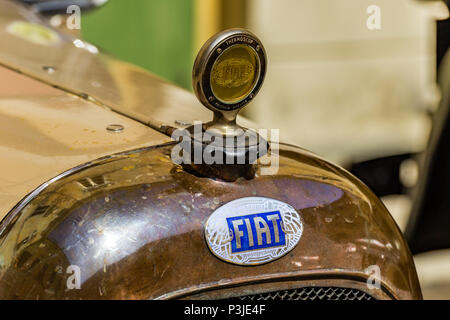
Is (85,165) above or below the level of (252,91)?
below

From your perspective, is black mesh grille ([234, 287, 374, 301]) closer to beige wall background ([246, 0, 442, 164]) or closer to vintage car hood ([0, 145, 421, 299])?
vintage car hood ([0, 145, 421, 299])

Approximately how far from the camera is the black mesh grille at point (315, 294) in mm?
1306

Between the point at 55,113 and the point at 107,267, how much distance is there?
426 millimetres

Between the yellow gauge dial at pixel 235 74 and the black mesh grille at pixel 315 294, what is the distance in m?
0.33

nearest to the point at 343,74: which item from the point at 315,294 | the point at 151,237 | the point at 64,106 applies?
the point at 64,106

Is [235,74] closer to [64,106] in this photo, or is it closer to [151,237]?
[151,237]

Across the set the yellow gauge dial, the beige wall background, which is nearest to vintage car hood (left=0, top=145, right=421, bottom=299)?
the yellow gauge dial

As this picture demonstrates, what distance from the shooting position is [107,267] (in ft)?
3.91

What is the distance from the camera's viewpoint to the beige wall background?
221 inches

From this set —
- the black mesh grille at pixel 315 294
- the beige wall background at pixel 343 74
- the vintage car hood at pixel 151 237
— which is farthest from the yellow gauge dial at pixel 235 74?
the beige wall background at pixel 343 74

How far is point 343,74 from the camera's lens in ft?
19.1

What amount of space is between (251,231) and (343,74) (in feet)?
15.5

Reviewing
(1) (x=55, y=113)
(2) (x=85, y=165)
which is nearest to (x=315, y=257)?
(2) (x=85, y=165)
